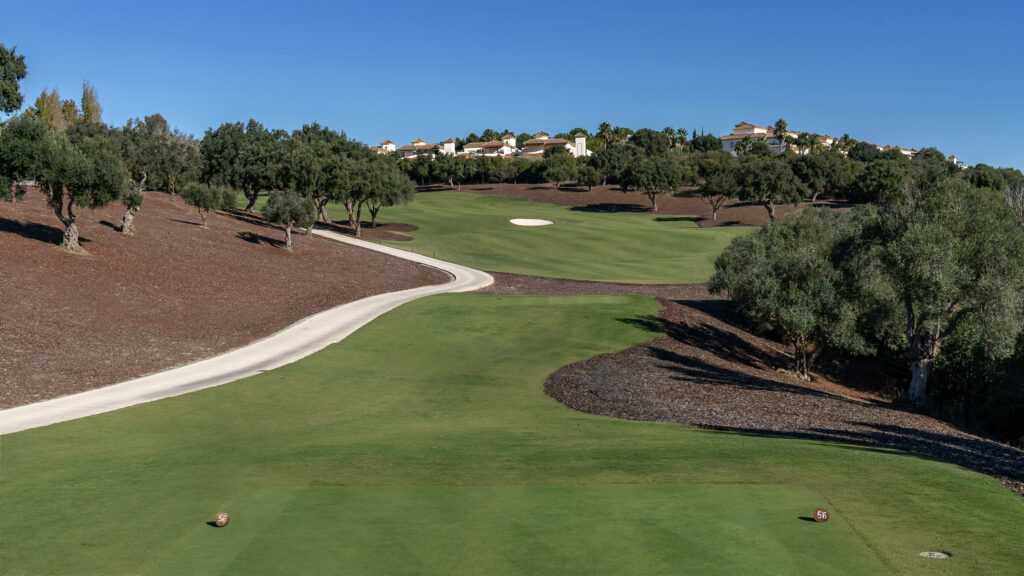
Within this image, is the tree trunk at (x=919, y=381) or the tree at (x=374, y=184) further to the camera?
the tree at (x=374, y=184)

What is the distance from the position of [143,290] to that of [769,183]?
270 ft

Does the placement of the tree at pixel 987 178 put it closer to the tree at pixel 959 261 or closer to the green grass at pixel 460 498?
the tree at pixel 959 261

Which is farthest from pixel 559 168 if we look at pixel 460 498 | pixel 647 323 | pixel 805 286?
pixel 460 498

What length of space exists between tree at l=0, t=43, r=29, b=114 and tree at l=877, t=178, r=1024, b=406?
247ft

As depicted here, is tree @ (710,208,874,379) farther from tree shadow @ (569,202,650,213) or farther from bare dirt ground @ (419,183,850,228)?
tree shadow @ (569,202,650,213)

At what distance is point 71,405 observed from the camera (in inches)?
762

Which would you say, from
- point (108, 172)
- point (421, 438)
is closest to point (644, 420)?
point (421, 438)

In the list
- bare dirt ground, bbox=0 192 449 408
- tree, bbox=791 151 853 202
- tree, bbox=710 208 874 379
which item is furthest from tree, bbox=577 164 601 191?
tree, bbox=710 208 874 379

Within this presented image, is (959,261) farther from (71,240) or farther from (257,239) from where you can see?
(257,239)

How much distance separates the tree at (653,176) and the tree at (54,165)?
3368 inches

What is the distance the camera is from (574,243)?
75500 millimetres

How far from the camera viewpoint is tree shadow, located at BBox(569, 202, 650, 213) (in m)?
113

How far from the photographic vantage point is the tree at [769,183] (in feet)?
307

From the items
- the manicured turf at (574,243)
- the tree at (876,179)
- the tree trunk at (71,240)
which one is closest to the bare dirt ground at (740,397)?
the manicured turf at (574,243)
